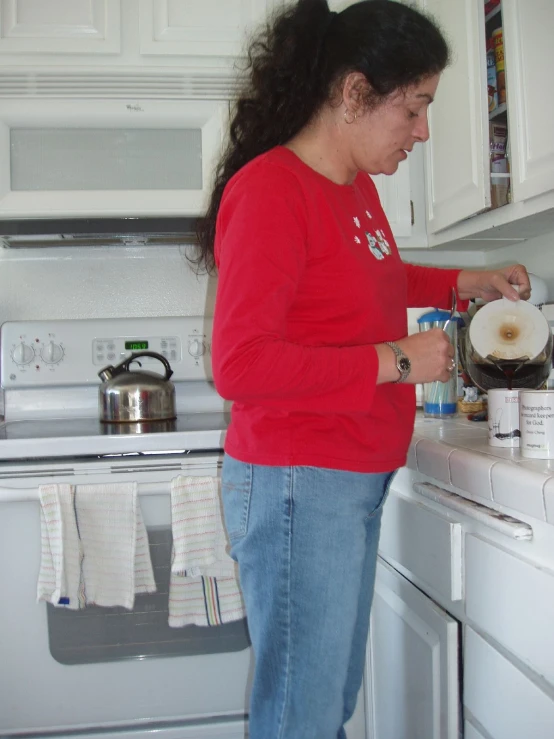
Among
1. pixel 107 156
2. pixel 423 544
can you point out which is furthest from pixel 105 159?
pixel 423 544

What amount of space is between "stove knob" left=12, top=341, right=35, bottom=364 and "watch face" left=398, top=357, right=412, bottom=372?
1.32m

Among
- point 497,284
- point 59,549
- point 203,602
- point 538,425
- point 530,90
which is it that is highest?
point 530,90

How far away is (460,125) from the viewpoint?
5.01ft

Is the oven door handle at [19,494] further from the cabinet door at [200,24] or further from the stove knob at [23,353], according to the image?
the cabinet door at [200,24]

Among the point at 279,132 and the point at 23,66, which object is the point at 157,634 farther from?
the point at 23,66

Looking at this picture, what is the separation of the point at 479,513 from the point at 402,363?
255mm

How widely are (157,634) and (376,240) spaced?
3.08 feet

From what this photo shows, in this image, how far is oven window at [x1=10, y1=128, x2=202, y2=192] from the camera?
1.74 metres

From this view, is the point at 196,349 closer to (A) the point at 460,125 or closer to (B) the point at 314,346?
(A) the point at 460,125

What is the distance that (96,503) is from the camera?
1349 millimetres

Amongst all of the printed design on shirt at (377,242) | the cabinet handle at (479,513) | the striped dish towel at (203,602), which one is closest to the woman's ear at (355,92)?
the printed design on shirt at (377,242)

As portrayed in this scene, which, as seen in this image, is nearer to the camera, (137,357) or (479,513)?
(479,513)

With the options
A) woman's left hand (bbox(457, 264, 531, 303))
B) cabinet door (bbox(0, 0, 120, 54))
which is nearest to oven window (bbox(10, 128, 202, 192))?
cabinet door (bbox(0, 0, 120, 54))

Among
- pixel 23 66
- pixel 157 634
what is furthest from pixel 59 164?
pixel 157 634
